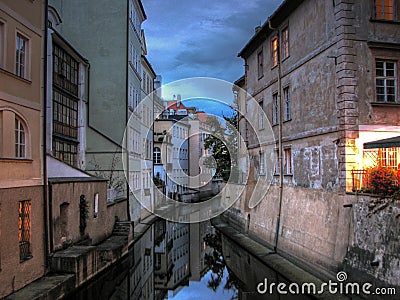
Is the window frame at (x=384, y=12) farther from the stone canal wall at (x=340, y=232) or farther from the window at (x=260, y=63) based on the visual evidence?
the window at (x=260, y=63)

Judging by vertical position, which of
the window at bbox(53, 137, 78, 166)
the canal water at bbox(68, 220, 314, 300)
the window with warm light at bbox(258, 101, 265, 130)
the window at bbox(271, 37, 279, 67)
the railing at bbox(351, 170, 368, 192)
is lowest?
the canal water at bbox(68, 220, 314, 300)

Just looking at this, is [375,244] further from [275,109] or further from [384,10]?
[275,109]

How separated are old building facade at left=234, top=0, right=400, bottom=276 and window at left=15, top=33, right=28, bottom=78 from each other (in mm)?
9107

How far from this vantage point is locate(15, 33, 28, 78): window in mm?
11189

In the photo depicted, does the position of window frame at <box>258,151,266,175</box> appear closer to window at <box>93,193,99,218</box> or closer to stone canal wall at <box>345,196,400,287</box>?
window at <box>93,193,99,218</box>

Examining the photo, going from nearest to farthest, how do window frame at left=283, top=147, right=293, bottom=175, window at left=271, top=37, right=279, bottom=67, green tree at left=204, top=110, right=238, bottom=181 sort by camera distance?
window frame at left=283, top=147, right=293, bottom=175 < window at left=271, top=37, right=279, bottom=67 < green tree at left=204, top=110, right=238, bottom=181

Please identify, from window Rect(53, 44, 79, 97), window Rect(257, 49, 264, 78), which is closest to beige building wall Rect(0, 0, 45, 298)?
window Rect(53, 44, 79, 97)

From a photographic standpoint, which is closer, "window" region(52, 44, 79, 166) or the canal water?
the canal water

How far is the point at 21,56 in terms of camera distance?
37.6ft

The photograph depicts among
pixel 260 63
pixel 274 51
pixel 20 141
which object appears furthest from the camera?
pixel 260 63

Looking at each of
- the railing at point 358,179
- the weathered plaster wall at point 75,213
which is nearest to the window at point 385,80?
the railing at point 358,179

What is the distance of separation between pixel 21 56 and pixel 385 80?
10.8 metres

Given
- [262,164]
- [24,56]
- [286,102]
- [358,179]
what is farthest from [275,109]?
[24,56]

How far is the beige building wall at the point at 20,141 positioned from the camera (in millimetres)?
10289
